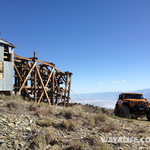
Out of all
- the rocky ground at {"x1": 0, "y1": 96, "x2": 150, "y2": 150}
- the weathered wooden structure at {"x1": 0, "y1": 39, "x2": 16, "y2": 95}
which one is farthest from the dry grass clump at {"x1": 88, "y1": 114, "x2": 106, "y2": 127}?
the weathered wooden structure at {"x1": 0, "y1": 39, "x2": 16, "y2": 95}

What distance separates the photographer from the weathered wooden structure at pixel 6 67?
1040 cm

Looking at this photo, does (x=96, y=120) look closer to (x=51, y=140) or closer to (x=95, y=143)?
(x=95, y=143)

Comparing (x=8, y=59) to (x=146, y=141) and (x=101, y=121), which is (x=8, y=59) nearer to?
(x=101, y=121)

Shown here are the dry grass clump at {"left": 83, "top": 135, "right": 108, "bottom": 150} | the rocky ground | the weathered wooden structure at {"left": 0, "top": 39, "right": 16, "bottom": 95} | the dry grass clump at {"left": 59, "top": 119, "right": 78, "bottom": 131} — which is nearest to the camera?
the rocky ground

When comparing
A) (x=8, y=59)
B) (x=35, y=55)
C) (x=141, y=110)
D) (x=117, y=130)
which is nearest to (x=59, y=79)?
(x=35, y=55)

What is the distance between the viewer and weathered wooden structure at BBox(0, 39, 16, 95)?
10402mm

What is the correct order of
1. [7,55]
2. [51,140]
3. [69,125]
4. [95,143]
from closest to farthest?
[51,140] < [95,143] < [69,125] < [7,55]

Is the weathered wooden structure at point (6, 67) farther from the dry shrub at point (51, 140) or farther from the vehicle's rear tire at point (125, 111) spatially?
the vehicle's rear tire at point (125, 111)

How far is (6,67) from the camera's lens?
10.7 m

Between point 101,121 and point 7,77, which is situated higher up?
point 7,77

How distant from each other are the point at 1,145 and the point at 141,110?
11.1 meters

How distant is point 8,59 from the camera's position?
11.2 metres

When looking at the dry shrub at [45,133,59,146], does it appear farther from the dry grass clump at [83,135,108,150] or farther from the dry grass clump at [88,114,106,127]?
the dry grass clump at [88,114,106,127]

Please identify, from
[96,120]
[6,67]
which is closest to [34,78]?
[6,67]
